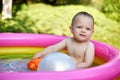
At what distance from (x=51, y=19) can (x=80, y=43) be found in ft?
13.2

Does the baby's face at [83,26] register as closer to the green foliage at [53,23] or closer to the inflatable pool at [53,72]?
the inflatable pool at [53,72]

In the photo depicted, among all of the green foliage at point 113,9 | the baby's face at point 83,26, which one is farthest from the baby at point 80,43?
the green foliage at point 113,9

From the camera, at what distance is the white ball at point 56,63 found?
3.12 metres

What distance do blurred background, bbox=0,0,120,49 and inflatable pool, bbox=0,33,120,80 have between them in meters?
1.95

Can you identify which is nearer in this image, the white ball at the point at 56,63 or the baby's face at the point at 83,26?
the white ball at the point at 56,63

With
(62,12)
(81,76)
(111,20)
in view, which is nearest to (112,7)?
(111,20)

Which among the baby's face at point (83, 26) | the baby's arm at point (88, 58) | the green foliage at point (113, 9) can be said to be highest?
the baby's face at point (83, 26)

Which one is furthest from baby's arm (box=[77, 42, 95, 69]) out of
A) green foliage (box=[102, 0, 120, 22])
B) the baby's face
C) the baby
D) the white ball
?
green foliage (box=[102, 0, 120, 22])

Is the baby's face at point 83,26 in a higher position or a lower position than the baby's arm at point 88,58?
higher

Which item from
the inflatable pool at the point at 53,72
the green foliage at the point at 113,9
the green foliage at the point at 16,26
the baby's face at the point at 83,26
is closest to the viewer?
the inflatable pool at the point at 53,72

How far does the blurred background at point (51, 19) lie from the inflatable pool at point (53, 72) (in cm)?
195

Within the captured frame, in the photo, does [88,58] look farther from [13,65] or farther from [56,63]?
[13,65]

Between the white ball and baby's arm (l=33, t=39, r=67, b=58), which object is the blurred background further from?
the white ball

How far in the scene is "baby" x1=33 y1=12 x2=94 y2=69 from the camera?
11.2 ft
